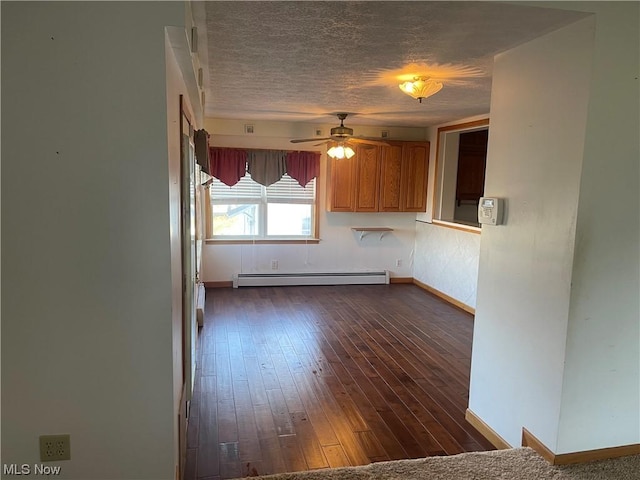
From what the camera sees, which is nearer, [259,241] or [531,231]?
[531,231]

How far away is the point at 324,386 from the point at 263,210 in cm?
349

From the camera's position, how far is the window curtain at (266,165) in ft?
19.8

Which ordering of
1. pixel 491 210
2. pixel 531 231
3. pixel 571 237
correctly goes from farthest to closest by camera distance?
1. pixel 491 210
2. pixel 531 231
3. pixel 571 237

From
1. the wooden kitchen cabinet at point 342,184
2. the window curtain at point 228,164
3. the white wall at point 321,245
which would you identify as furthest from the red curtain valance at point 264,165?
the wooden kitchen cabinet at point 342,184

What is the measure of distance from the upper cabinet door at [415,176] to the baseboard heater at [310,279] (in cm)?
109

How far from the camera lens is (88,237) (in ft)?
5.34

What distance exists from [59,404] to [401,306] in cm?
435

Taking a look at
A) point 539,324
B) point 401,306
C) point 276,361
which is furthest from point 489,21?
point 401,306

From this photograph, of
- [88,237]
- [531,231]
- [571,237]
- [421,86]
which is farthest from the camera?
[421,86]

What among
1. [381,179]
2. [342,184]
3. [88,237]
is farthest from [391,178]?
[88,237]

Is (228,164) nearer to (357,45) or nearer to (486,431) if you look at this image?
(357,45)

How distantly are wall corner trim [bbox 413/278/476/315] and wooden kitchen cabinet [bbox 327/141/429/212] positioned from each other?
1.10 metres

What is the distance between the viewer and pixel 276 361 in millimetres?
3742

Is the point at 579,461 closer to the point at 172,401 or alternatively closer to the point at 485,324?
the point at 485,324
